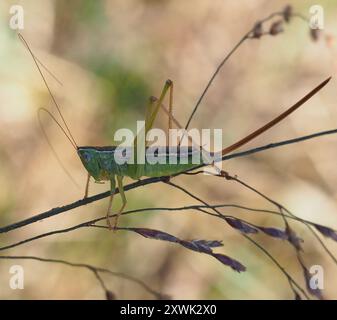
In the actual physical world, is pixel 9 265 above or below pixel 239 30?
below

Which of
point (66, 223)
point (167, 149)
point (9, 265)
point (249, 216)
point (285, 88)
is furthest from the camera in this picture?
point (285, 88)

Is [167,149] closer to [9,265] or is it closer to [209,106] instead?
[9,265]

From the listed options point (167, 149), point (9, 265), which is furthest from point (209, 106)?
point (167, 149)

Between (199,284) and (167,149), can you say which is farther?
(199,284)
